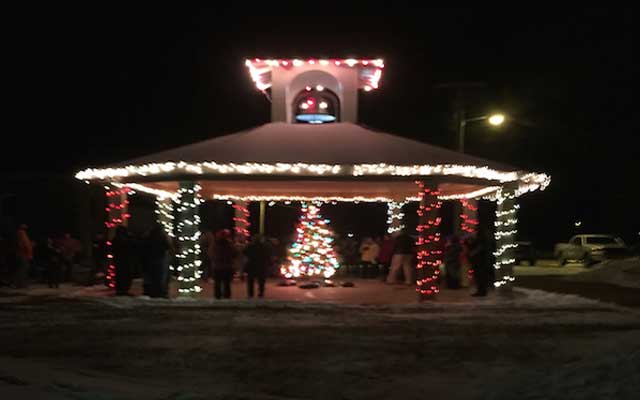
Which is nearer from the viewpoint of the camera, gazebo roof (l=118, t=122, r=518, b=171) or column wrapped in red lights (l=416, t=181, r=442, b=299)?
gazebo roof (l=118, t=122, r=518, b=171)

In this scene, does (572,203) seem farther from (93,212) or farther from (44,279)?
(44,279)

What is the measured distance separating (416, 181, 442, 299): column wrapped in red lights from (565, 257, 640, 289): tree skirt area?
969 centimetres

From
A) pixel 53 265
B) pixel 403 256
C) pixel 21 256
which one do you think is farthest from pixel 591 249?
pixel 21 256

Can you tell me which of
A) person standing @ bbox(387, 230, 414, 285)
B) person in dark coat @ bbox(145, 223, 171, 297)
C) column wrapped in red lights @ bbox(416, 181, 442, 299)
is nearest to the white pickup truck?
person standing @ bbox(387, 230, 414, 285)

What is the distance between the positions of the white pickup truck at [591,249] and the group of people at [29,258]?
23.9m

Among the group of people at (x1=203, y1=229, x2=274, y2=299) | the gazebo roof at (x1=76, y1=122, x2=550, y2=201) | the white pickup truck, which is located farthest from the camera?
the white pickup truck

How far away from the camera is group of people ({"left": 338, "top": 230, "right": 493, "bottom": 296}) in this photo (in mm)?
18609

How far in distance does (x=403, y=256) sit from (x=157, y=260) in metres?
7.43

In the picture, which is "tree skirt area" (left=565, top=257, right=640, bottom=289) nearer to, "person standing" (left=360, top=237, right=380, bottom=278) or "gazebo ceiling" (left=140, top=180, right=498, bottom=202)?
"gazebo ceiling" (left=140, top=180, right=498, bottom=202)

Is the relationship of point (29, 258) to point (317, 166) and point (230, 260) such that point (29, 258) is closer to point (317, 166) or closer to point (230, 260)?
point (230, 260)

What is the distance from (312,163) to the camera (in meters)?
16.4

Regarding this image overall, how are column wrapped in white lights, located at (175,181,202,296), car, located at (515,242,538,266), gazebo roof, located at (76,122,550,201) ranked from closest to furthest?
gazebo roof, located at (76,122,550,201) → column wrapped in white lights, located at (175,181,202,296) → car, located at (515,242,538,266)

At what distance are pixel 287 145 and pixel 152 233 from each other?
3.38 metres

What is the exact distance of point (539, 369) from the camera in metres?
9.60
